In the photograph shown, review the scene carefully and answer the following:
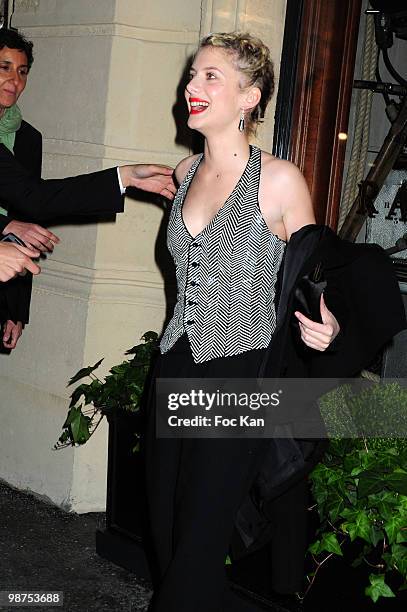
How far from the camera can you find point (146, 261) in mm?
5430

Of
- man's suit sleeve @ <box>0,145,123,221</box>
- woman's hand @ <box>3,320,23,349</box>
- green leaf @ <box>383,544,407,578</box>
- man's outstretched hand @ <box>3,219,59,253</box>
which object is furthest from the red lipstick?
woman's hand @ <box>3,320,23,349</box>

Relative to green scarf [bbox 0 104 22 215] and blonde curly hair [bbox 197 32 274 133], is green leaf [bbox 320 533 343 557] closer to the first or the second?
blonde curly hair [bbox 197 32 274 133]

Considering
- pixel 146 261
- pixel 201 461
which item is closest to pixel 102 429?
pixel 146 261

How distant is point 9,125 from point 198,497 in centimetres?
270

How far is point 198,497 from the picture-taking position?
3.35 m

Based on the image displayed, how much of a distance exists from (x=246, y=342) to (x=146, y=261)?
210 centimetres

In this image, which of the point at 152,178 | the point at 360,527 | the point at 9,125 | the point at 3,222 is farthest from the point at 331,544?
the point at 9,125

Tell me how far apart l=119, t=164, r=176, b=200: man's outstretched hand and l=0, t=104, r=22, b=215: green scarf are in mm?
1338

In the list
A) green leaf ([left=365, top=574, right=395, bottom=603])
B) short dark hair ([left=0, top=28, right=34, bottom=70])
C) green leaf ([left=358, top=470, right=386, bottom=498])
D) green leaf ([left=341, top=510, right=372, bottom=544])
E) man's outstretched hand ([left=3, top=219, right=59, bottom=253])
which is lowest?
green leaf ([left=365, top=574, right=395, bottom=603])

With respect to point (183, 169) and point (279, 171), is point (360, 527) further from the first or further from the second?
point (183, 169)

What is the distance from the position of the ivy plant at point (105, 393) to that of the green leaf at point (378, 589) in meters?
1.62

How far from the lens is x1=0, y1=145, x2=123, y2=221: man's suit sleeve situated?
4.18 m

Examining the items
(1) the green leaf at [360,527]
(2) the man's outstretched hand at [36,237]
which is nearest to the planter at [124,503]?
(2) the man's outstretched hand at [36,237]

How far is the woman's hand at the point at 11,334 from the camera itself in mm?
5523
